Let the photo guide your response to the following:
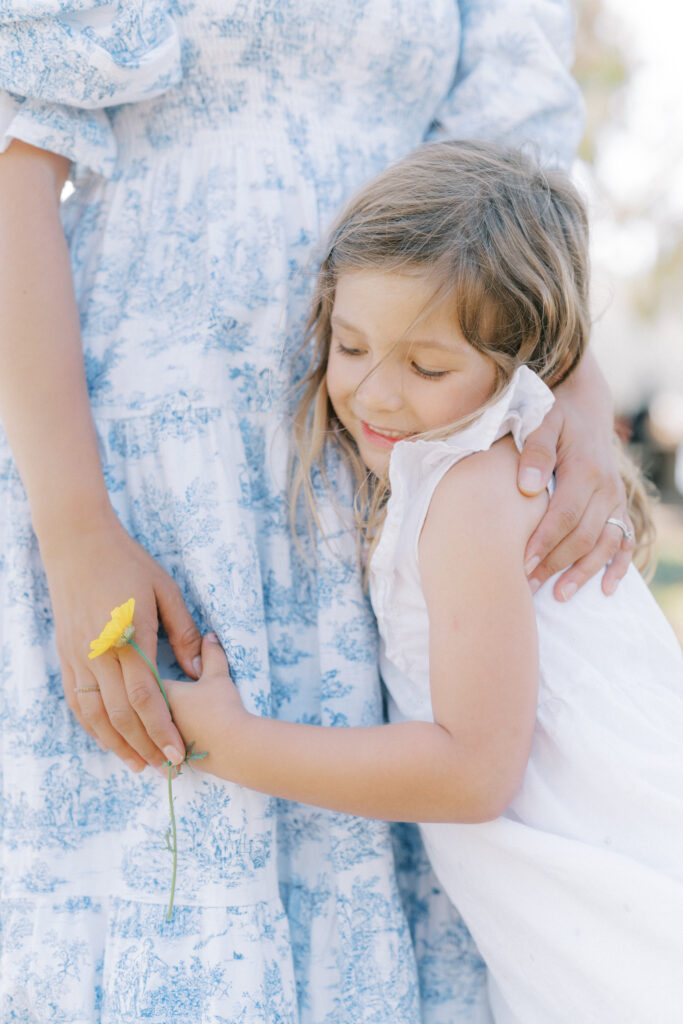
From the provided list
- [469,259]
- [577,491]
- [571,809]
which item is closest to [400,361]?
[469,259]

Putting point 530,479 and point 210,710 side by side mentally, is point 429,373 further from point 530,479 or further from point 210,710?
point 210,710

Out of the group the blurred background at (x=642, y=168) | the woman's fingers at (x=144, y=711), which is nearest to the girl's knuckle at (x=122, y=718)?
the woman's fingers at (x=144, y=711)

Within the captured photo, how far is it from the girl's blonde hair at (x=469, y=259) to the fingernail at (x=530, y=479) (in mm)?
107

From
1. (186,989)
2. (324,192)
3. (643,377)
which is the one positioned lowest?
(643,377)

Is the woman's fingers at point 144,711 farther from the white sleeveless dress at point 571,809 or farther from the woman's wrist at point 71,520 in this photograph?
the white sleeveless dress at point 571,809

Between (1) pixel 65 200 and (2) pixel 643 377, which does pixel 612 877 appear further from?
(2) pixel 643 377

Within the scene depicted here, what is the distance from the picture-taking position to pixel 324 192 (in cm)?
151

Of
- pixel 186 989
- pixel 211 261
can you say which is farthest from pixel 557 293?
pixel 186 989

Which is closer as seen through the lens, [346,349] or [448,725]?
[448,725]

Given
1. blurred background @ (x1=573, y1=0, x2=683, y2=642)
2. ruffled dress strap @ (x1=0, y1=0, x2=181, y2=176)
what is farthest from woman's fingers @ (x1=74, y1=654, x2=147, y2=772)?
blurred background @ (x1=573, y1=0, x2=683, y2=642)

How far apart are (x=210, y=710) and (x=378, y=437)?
18.4 inches

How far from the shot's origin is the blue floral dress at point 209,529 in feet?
4.02

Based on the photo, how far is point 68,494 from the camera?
1260 millimetres

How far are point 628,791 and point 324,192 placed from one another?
1.02 meters
